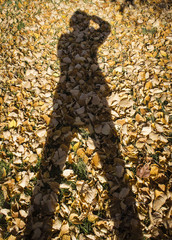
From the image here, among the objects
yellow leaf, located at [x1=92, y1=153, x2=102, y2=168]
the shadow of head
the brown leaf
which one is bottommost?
the brown leaf

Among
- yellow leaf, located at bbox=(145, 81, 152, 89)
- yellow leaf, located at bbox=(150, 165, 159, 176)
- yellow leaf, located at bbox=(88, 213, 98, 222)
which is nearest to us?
yellow leaf, located at bbox=(88, 213, 98, 222)

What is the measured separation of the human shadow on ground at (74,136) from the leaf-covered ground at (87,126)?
0.01 meters

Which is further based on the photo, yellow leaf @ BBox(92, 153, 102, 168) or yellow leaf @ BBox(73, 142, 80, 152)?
yellow leaf @ BBox(73, 142, 80, 152)

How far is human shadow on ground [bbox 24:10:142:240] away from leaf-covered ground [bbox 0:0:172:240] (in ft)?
0.04

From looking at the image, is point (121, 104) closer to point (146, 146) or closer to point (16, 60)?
Result: point (146, 146)

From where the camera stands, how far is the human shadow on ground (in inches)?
63.0

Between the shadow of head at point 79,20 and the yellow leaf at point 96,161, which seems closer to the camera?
the yellow leaf at point 96,161

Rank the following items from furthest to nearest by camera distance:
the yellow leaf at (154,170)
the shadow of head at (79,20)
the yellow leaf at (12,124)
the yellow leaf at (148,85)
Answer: the shadow of head at (79,20)
the yellow leaf at (148,85)
the yellow leaf at (12,124)
the yellow leaf at (154,170)

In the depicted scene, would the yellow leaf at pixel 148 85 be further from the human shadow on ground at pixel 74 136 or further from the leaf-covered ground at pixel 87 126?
the human shadow on ground at pixel 74 136

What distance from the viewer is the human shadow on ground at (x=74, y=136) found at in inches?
63.0

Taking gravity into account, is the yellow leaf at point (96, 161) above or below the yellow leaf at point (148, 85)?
below

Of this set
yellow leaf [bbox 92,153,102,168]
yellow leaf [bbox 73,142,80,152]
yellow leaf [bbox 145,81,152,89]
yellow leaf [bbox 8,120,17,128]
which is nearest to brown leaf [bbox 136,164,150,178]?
yellow leaf [bbox 92,153,102,168]

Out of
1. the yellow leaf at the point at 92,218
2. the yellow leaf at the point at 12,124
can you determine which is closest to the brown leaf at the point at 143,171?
the yellow leaf at the point at 92,218

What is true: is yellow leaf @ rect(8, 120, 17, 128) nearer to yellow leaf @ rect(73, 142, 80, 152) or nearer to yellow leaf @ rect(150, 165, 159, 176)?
yellow leaf @ rect(73, 142, 80, 152)
